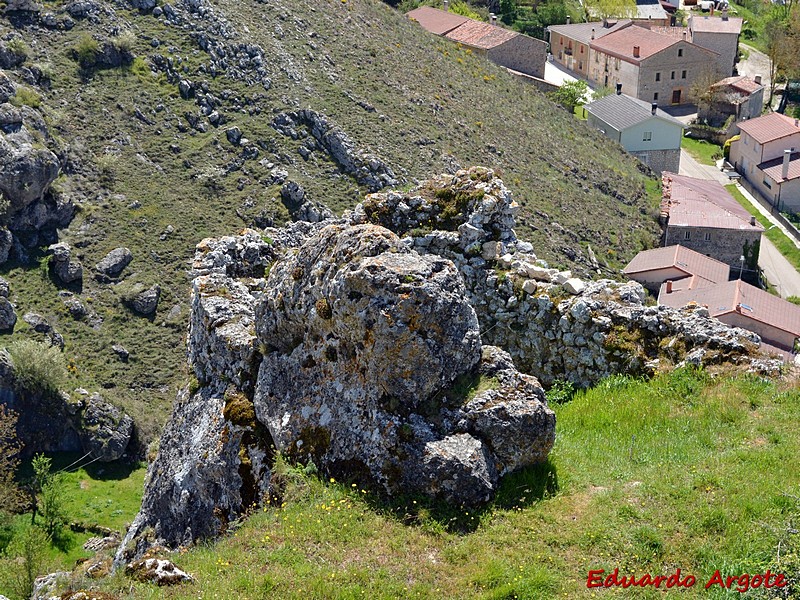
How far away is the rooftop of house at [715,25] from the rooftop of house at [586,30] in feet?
25.7

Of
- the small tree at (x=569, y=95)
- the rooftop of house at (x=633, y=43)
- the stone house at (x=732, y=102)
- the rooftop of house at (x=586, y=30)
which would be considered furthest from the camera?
the rooftop of house at (x=586, y=30)

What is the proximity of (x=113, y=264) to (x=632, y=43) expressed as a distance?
7967cm

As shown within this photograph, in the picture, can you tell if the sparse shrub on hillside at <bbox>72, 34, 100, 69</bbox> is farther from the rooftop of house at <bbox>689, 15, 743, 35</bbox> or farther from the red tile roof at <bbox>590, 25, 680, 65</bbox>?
the rooftop of house at <bbox>689, 15, 743, 35</bbox>

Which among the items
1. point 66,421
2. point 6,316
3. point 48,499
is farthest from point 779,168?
point 48,499

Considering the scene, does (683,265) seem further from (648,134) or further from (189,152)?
(189,152)

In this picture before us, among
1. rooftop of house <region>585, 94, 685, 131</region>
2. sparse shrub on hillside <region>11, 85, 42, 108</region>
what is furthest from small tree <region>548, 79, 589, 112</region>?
sparse shrub on hillside <region>11, 85, 42, 108</region>

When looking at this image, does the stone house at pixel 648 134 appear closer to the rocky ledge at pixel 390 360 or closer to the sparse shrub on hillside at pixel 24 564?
the sparse shrub on hillside at pixel 24 564

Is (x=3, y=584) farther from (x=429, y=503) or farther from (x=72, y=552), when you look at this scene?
(x=429, y=503)

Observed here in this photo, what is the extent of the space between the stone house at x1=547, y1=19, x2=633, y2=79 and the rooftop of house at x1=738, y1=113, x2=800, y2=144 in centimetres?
2430

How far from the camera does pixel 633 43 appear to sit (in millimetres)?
105375

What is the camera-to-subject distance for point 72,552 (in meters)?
31.3

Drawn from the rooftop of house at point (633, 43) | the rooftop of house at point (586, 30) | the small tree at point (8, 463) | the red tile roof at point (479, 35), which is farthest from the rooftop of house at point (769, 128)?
the small tree at point (8, 463)

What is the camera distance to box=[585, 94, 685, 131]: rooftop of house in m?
83.1

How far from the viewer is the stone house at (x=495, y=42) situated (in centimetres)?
9244
